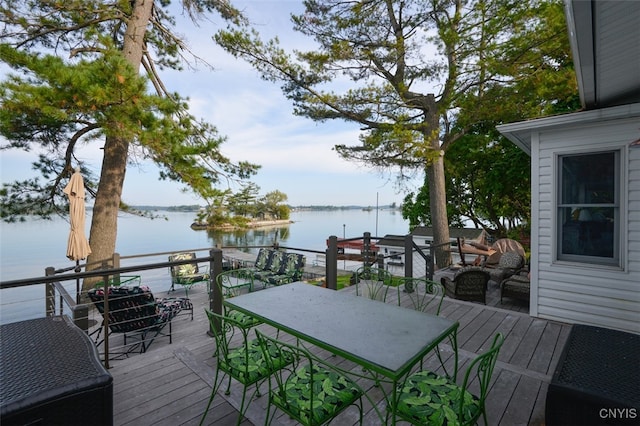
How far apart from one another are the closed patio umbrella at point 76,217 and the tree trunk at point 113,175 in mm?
1424

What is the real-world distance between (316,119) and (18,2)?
755cm

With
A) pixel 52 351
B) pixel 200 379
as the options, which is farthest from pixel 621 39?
pixel 200 379

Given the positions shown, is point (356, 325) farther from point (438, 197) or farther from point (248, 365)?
point (438, 197)

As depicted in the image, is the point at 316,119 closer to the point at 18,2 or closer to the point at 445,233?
the point at 445,233

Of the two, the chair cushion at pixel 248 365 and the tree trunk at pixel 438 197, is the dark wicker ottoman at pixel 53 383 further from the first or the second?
the tree trunk at pixel 438 197

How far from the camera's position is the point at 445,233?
9648 mm

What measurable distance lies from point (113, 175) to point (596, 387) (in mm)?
9016

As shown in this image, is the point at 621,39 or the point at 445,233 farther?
the point at 445,233

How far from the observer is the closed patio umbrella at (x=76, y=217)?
5.55 m

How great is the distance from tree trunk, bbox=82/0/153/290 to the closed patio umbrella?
142 centimetres

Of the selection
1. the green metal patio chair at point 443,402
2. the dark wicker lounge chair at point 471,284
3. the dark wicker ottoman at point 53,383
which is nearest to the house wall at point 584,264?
the dark wicker lounge chair at point 471,284

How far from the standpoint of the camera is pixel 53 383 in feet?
3.55

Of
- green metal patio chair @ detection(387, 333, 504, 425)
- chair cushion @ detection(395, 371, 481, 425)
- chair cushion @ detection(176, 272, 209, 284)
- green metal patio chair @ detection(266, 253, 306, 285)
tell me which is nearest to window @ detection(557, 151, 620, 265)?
green metal patio chair @ detection(387, 333, 504, 425)

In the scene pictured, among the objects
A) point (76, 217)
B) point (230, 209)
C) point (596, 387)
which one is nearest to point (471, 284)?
point (596, 387)
